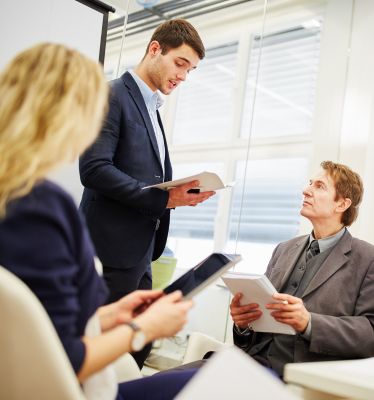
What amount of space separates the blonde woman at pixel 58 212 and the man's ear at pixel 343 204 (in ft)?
4.58

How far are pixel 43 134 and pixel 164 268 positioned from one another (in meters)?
3.04

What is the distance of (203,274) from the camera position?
122 centimetres

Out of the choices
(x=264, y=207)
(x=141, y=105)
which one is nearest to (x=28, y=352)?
(x=141, y=105)

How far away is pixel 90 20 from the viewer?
3.17m

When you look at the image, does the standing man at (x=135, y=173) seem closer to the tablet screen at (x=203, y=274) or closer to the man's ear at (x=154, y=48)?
the man's ear at (x=154, y=48)

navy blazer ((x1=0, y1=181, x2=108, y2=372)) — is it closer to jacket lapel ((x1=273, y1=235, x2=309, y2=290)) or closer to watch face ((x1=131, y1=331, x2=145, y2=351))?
watch face ((x1=131, y1=331, x2=145, y2=351))

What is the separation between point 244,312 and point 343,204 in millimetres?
719

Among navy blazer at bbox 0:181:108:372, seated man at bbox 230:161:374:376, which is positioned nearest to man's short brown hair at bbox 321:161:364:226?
seated man at bbox 230:161:374:376

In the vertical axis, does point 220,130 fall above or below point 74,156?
above

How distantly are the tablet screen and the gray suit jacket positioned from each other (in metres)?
0.73

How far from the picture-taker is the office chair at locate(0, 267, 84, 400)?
813 mm

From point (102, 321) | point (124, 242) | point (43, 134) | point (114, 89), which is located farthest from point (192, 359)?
point (43, 134)

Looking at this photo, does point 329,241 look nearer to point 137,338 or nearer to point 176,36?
point 176,36

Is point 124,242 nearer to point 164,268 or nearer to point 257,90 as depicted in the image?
point 164,268
